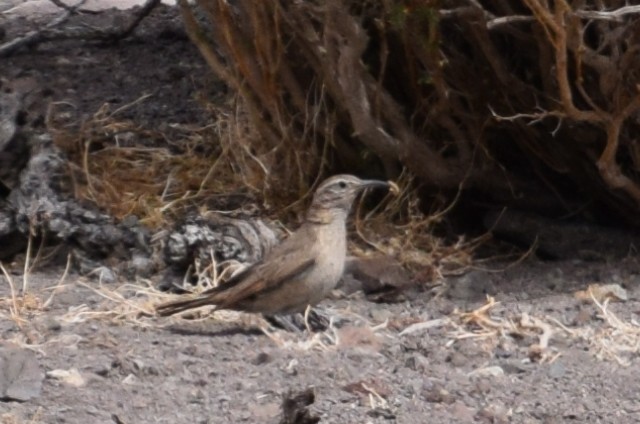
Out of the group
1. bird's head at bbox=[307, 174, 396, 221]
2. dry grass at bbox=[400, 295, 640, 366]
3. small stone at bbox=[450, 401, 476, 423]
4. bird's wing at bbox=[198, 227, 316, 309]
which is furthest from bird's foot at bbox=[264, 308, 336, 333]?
small stone at bbox=[450, 401, 476, 423]

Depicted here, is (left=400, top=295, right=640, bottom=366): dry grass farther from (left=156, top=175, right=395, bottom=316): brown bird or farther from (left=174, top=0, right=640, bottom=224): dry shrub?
(left=174, top=0, right=640, bottom=224): dry shrub

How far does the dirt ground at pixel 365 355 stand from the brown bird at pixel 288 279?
123mm

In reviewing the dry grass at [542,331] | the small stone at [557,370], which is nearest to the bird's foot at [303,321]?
the dry grass at [542,331]

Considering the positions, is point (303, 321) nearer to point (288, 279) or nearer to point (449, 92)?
point (288, 279)

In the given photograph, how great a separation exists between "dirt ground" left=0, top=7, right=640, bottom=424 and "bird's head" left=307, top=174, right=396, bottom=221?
0.42 m

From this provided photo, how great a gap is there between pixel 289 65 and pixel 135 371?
2434 millimetres

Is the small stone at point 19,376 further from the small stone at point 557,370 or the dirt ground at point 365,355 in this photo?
the small stone at point 557,370

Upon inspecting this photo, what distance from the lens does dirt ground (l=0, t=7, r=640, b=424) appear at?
5.56 m

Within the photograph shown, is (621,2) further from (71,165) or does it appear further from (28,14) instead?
(28,14)

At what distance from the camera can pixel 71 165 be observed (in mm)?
8414

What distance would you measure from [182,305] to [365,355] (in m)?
0.83

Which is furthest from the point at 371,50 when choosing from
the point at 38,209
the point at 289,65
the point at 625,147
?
the point at 38,209

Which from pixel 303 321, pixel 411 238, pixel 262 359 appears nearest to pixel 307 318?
pixel 303 321

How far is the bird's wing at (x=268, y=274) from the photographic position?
21.8ft
